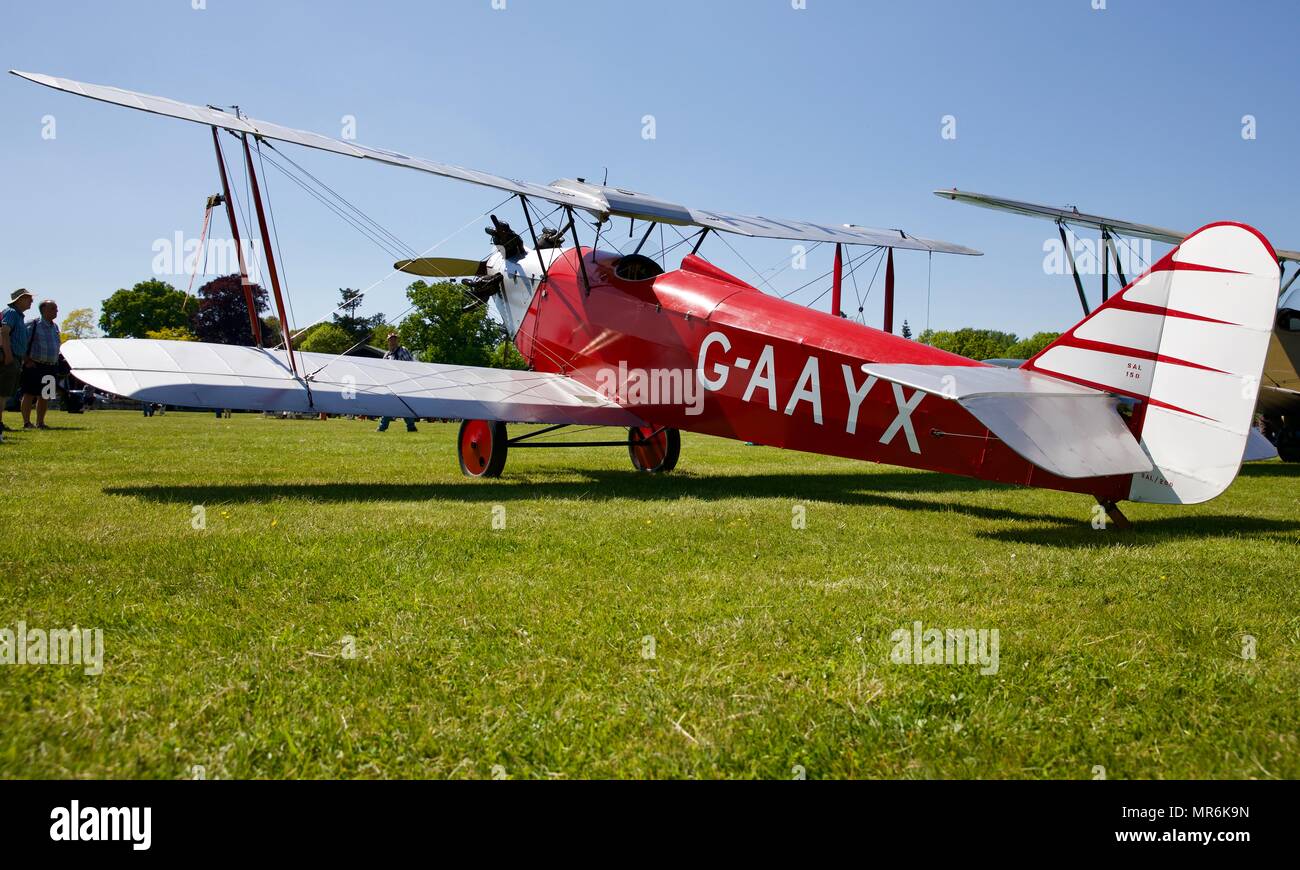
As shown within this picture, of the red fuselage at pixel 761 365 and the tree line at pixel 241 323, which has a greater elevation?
the tree line at pixel 241 323

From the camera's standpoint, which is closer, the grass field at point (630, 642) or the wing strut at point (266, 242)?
the grass field at point (630, 642)

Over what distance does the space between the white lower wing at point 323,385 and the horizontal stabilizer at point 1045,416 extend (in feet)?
15.6

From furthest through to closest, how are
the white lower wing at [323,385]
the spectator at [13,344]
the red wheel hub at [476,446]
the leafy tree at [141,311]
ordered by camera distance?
the leafy tree at [141,311]
the spectator at [13,344]
the red wheel hub at [476,446]
the white lower wing at [323,385]

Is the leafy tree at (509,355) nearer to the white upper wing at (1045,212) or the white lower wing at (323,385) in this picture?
the white lower wing at (323,385)

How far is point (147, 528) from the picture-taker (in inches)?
206

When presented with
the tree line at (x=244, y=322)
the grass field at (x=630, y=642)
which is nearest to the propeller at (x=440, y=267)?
the grass field at (x=630, y=642)

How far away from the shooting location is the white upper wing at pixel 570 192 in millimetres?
7414

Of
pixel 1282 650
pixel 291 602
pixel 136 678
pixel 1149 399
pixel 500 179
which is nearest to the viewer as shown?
pixel 136 678

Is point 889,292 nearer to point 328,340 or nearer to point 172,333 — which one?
point 172,333

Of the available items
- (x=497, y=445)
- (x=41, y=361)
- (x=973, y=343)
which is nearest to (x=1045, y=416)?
(x=497, y=445)
